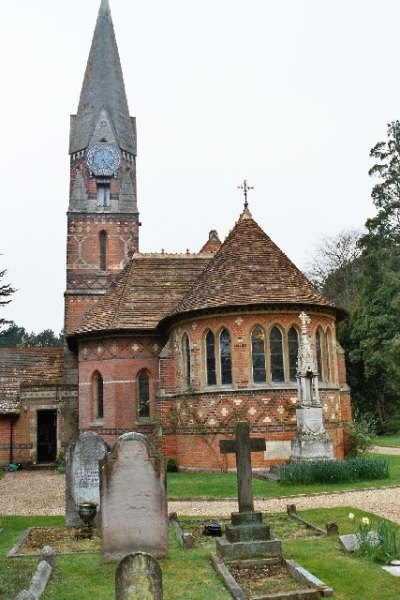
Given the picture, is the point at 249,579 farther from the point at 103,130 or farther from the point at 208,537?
the point at 103,130

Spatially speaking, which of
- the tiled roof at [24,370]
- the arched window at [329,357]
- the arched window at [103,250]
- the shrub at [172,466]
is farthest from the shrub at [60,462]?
the arched window at [103,250]

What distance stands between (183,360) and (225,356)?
6.76 ft

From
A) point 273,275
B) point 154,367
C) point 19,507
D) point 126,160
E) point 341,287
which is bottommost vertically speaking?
point 19,507

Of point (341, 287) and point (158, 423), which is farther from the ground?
point (341, 287)

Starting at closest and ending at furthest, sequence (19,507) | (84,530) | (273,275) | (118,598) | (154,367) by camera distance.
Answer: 1. (118,598)
2. (84,530)
3. (19,507)
4. (273,275)
5. (154,367)

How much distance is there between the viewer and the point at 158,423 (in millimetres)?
24141

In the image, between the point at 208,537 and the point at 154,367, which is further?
the point at 154,367

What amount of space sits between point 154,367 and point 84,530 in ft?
48.6

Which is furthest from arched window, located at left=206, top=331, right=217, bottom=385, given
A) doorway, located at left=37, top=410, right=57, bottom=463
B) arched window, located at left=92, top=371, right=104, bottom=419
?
doorway, located at left=37, top=410, right=57, bottom=463

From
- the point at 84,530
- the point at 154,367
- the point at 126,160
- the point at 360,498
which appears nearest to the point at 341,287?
the point at 126,160

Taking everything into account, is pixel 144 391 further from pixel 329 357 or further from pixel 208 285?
pixel 329 357

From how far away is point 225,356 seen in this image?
886 inches

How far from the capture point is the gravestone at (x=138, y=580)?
5.60 metres

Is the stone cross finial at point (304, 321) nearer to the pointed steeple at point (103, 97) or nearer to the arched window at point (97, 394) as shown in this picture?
the arched window at point (97, 394)
